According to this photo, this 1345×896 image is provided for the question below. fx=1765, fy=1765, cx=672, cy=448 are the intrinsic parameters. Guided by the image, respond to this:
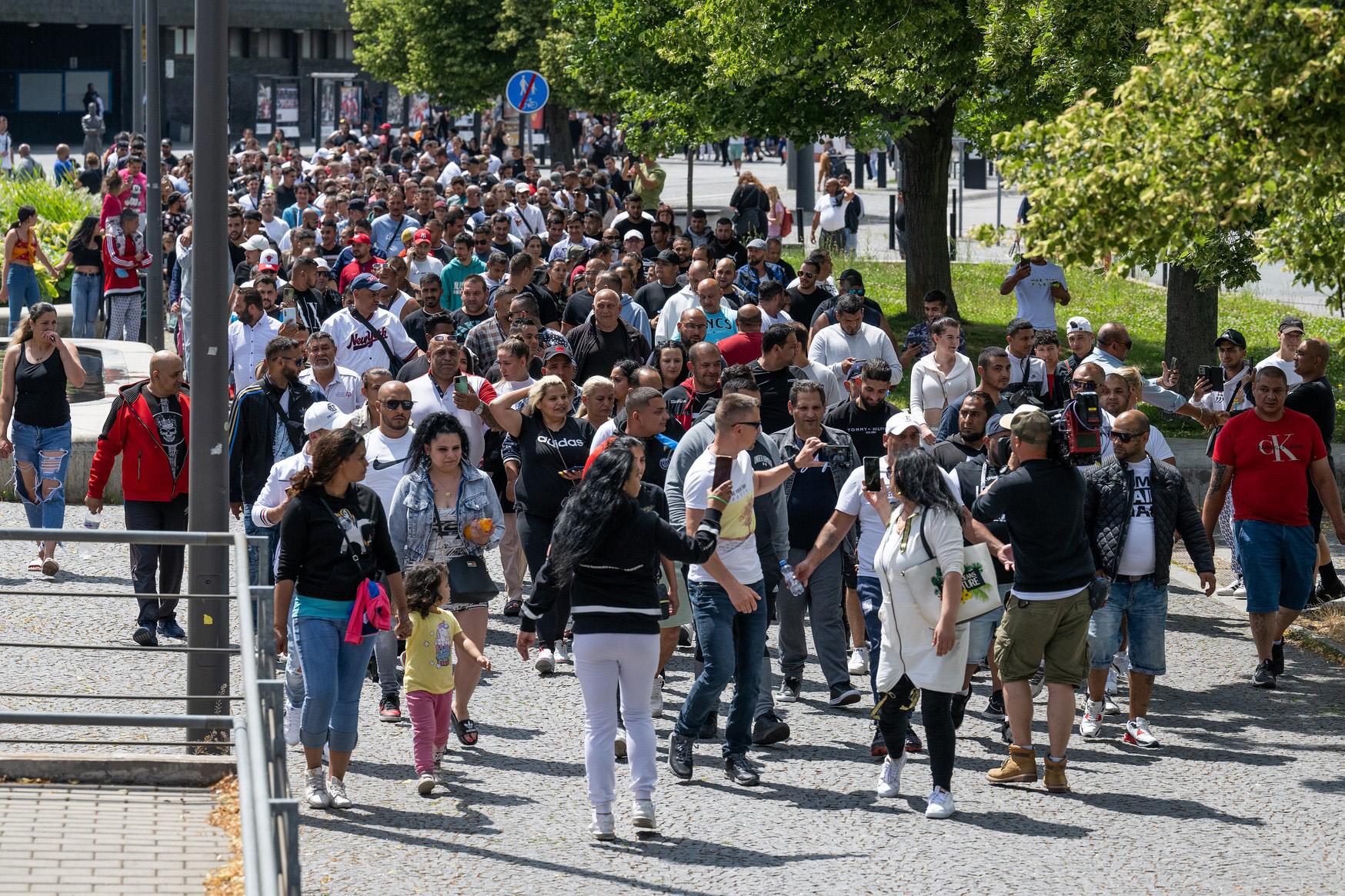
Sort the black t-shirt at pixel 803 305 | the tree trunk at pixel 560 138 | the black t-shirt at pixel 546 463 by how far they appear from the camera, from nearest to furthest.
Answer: the black t-shirt at pixel 546 463, the black t-shirt at pixel 803 305, the tree trunk at pixel 560 138

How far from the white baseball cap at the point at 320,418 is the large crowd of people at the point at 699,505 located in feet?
0.08

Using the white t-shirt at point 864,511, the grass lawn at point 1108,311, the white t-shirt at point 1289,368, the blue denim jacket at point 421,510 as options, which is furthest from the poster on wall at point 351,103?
the blue denim jacket at point 421,510

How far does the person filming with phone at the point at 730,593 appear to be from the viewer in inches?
319

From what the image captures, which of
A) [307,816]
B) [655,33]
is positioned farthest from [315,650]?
[655,33]

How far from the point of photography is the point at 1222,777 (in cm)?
848

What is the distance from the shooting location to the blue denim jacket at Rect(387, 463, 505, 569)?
28.2ft

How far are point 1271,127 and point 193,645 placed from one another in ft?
17.4

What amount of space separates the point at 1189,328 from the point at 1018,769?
407 inches

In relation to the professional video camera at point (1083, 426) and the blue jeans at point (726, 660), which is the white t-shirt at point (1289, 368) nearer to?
the professional video camera at point (1083, 426)

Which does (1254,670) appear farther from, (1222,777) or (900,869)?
(900,869)

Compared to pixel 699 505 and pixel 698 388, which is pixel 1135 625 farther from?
pixel 698 388

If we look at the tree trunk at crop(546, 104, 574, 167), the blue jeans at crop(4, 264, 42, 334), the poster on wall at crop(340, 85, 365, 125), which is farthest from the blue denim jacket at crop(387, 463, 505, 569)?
the poster on wall at crop(340, 85, 365, 125)

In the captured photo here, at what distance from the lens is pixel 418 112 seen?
196ft

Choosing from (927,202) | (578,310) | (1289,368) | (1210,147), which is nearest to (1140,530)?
(1210,147)
